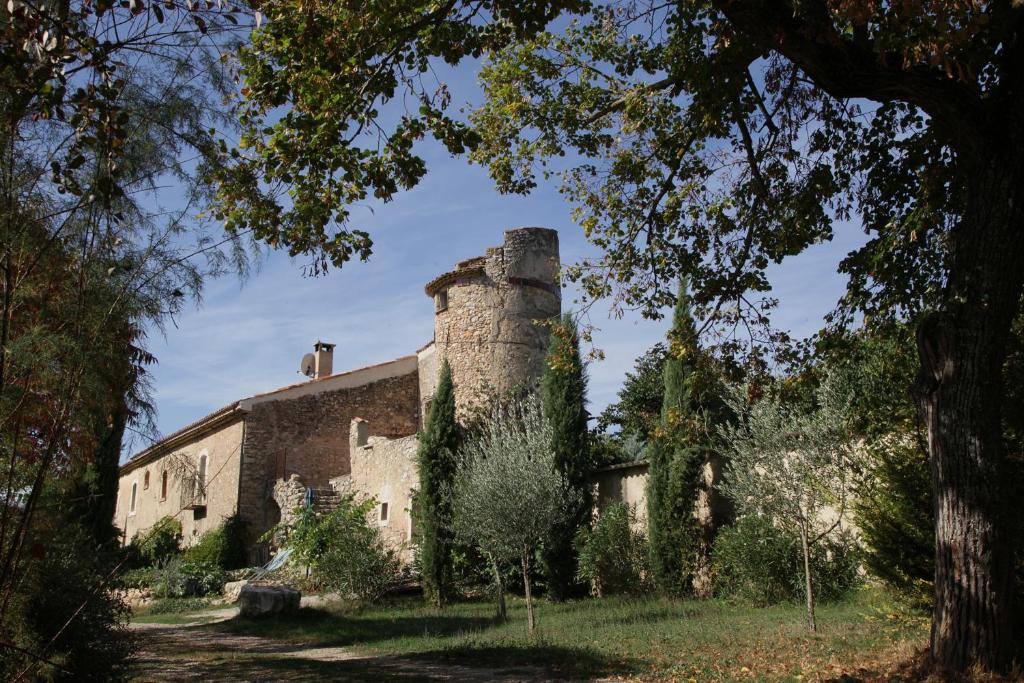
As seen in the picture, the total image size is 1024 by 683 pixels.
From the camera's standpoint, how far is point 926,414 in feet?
23.2

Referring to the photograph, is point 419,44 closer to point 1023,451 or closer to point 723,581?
point 1023,451

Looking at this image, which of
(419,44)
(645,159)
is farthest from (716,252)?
(419,44)

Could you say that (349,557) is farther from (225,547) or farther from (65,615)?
(65,615)

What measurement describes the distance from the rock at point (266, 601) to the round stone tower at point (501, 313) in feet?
21.9

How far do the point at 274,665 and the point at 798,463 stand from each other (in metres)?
7.60

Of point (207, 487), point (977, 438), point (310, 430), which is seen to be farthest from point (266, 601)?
point (977, 438)

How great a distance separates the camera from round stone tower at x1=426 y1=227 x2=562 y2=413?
21.0 metres

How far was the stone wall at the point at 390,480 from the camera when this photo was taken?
20516 millimetres

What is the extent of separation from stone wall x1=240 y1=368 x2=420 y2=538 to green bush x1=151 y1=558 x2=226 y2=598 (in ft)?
8.71

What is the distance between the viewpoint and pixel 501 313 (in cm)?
2128

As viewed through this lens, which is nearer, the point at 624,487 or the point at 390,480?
the point at 624,487

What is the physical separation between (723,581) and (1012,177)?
9534 millimetres

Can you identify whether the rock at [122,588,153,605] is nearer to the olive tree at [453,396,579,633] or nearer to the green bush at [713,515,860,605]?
the olive tree at [453,396,579,633]

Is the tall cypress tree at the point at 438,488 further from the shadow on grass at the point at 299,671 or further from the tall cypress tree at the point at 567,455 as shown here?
the shadow on grass at the point at 299,671
